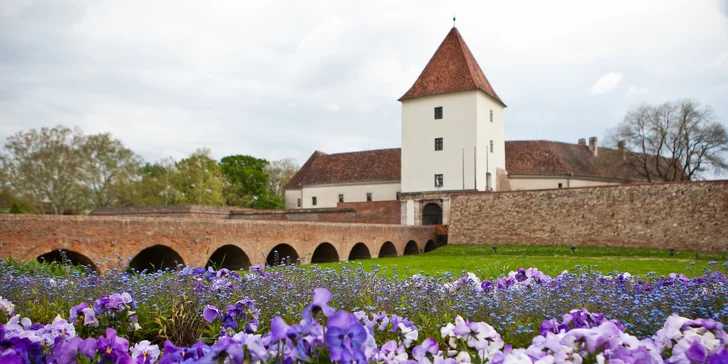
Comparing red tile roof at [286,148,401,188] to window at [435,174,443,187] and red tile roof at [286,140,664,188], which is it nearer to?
red tile roof at [286,140,664,188]

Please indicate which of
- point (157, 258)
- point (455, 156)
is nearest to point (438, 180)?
point (455, 156)

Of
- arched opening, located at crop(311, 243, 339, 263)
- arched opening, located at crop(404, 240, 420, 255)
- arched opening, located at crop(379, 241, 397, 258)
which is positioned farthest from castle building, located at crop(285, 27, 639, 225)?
arched opening, located at crop(311, 243, 339, 263)

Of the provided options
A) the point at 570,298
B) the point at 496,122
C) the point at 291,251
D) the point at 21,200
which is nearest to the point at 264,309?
the point at 570,298

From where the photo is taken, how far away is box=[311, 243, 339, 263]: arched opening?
872 inches

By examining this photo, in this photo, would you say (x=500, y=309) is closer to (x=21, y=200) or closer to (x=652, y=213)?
(x=652, y=213)

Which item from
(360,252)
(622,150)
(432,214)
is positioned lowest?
(360,252)

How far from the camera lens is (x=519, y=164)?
4184 centimetres

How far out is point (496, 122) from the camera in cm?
3750

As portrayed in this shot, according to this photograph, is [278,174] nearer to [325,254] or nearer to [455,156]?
[455,156]

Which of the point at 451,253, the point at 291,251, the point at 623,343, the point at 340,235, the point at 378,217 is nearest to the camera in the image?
the point at 623,343

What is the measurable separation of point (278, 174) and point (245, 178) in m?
5.71

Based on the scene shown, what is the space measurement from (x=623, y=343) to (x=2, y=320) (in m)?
5.17

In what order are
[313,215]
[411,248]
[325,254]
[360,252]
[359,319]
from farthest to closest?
[313,215] < [411,248] < [360,252] < [325,254] < [359,319]

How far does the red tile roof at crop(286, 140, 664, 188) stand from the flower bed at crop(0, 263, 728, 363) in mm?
36189
